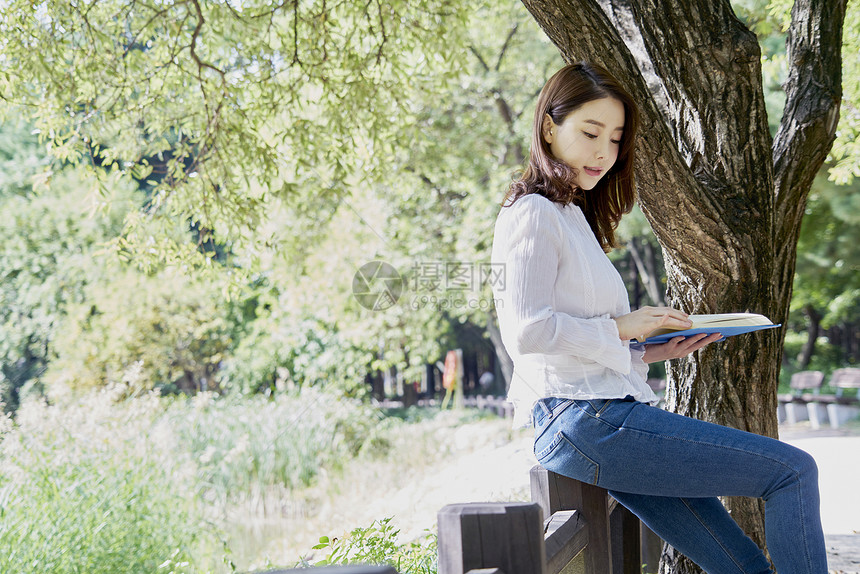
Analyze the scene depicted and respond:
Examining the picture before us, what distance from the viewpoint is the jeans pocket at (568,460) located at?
4.78 ft

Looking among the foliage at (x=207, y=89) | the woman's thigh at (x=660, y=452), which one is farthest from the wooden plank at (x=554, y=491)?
the foliage at (x=207, y=89)

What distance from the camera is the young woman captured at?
137cm

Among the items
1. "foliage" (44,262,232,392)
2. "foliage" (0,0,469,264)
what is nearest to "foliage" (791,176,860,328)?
"foliage" (0,0,469,264)

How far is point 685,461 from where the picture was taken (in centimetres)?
139

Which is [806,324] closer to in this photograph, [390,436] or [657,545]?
[390,436]

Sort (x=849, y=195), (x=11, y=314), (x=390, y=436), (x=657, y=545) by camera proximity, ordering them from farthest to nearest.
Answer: (x=11, y=314) < (x=390, y=436) < (x=849, y=195) < (x=657, y=545)

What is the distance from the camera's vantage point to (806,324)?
825 inches

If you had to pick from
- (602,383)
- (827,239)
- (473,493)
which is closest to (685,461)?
(602,383)

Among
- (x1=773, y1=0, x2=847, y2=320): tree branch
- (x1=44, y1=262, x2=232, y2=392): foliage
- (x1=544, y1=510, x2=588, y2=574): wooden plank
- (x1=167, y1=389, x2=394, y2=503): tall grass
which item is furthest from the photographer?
(x1=44, y1=262, x2=232, y2=392): foliage

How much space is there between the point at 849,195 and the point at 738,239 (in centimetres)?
723

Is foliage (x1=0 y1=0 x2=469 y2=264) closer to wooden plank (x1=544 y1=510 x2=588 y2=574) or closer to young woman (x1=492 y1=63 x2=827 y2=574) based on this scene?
young woman (x1=492 y1=63 x2=827 y2=574)

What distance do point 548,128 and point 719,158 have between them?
701 mm

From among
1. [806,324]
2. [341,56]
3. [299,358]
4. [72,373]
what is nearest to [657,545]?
[341,56]

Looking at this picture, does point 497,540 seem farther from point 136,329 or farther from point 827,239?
point 136,329
